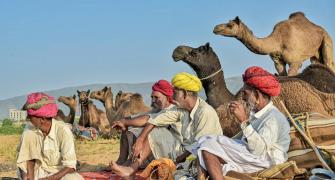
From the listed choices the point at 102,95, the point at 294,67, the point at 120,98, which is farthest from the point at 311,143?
the point at 102,95

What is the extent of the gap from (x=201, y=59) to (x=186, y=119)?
130 inches

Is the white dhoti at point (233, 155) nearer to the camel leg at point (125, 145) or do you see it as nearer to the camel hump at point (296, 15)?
the camel leg at point (125, 145)

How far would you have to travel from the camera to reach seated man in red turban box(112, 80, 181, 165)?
694cm

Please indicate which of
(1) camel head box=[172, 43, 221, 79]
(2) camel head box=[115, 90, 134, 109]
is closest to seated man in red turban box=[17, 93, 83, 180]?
(1) camel head box=[172, 43, 221, 79]

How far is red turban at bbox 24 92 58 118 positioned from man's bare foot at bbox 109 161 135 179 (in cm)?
98

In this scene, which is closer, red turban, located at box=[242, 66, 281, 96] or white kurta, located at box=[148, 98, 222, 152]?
red turban, located at box=[242, 66, 281, 96]

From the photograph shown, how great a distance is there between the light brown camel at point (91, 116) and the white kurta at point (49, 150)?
49.8ft

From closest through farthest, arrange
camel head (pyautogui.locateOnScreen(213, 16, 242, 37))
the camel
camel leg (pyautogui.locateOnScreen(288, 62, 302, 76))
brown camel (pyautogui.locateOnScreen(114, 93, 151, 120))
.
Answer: camel head (pyautogui.locateOnScreen(213, 16, 242, 37))
camel leg (pyautogui.locateOnScreen(288, 62, 302, 76))
brown camel (pyautogui.locateOnScreen(114, 93, 151, 120))
the camel

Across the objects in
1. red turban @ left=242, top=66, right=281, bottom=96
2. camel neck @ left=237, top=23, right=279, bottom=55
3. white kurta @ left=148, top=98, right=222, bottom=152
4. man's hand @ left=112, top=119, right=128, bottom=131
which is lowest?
man's hand @ left=112, top=119, right=128, bottom=131

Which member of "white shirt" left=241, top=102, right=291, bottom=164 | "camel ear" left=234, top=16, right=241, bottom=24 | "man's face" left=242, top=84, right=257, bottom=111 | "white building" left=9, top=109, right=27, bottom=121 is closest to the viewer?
"white shirt" left=241, top=102, right=291, bottom=164

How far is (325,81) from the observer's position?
9078 mm

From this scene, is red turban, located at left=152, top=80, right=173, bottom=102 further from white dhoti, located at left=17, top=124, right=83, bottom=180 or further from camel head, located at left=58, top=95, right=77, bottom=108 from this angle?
camel head, located at left=58, top=95, right=77, bottom=108

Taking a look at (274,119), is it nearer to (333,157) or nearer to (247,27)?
(333,157)

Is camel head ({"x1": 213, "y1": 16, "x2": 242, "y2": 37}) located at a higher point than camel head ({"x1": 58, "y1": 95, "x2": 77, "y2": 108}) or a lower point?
higher
